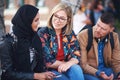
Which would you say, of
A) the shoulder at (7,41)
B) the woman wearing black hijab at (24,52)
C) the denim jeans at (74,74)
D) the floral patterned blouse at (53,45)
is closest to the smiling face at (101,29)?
the floral patterned blouse at (53,45)

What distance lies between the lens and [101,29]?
5.93 meters

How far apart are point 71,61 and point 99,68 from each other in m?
0.58

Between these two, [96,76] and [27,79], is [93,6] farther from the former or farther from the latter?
[27,79]

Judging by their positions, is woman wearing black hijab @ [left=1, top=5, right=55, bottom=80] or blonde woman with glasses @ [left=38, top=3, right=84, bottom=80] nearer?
woman wearing black hijab @ [left=1, top=5, right=55, bottom=80]

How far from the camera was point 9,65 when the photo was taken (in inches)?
199

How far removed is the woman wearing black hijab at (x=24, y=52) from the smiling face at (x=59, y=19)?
1.41 ft

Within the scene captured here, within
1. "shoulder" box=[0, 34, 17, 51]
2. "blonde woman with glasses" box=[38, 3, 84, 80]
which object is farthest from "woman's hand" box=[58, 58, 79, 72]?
"shoulder" box=[0, 34, 17, 51]

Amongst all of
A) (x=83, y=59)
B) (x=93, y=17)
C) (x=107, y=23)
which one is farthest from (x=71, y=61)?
(x=93, y=17)

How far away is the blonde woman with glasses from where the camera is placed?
222 inches

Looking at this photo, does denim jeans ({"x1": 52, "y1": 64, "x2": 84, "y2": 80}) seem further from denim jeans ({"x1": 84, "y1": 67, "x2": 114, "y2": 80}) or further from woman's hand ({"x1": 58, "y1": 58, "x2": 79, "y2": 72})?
denim jeans ({"x1": 84, "y1": 67, "x2": 114, "y2": 80})

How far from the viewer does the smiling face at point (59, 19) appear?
5.70 meters

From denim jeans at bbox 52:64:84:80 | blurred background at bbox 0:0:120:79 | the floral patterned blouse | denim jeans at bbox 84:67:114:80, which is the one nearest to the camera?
denim jeans at bbox 52:64:84:80

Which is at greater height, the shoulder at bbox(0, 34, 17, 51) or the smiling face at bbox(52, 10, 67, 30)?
the smiling face at bbox(52, 10, 67, 30)

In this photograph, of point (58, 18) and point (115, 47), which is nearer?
point (58, 18)
